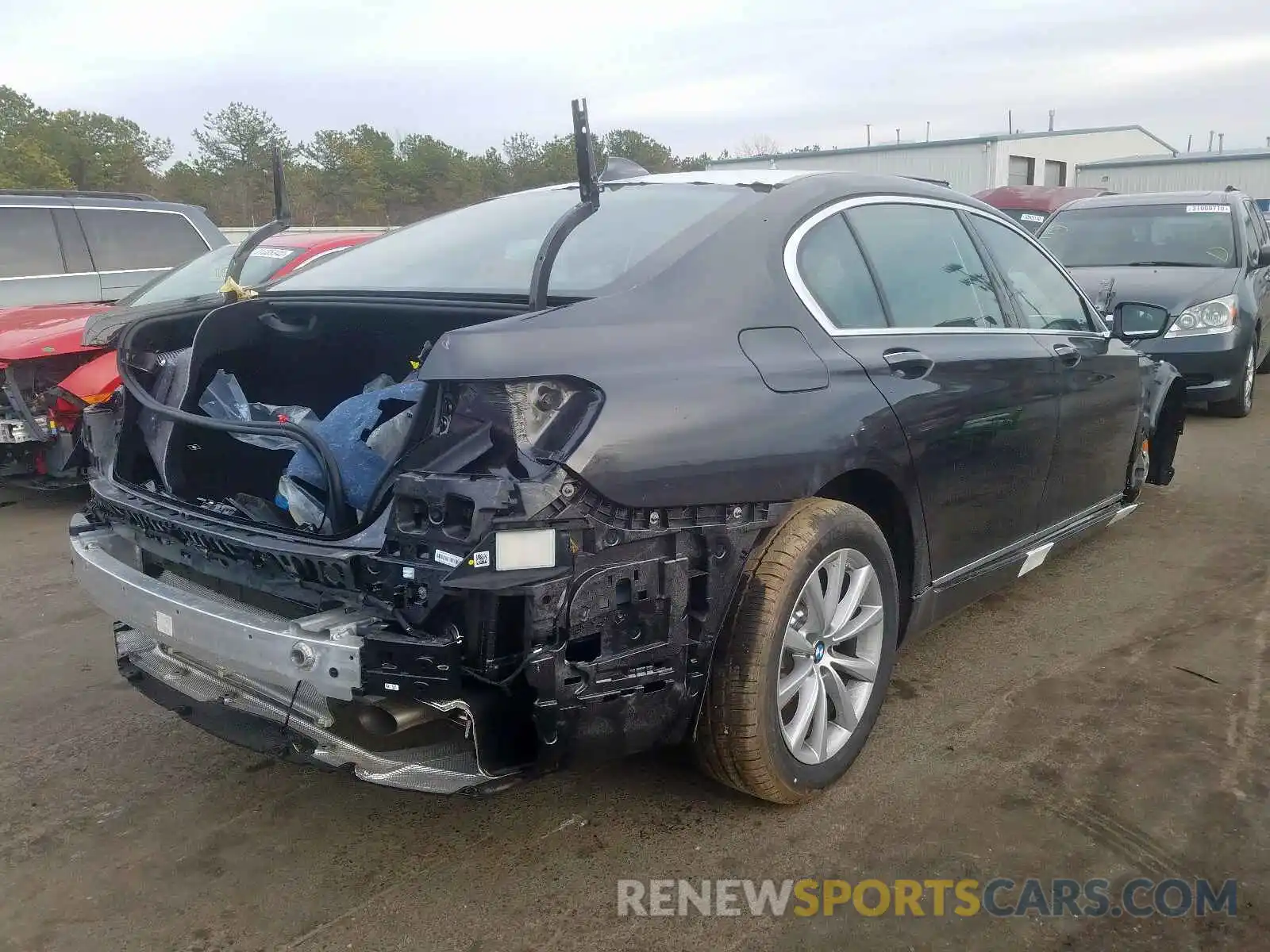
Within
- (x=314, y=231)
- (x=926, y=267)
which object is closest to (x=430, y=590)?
(x=926, y=267)

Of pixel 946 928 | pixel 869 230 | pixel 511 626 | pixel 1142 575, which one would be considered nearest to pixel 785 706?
pixel 946 928

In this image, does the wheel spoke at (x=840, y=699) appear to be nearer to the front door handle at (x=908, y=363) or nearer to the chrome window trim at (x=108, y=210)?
the front door handle at (x=908, y=363)

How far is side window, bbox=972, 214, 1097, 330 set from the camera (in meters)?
3.83

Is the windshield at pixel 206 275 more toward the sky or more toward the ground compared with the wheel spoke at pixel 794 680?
more toward the sky

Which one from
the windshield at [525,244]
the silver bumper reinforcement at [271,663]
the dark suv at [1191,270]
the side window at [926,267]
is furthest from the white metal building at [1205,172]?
the silver bumper reinforcement at [271,663]

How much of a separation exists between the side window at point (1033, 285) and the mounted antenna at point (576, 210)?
177 cm

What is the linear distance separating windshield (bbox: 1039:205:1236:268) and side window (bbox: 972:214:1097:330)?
4.90 m

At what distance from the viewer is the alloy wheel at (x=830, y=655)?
8.93ft

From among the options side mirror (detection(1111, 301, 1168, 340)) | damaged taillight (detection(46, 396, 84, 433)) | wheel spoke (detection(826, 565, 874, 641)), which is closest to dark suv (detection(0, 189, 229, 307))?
damaged taillight (detection(46, 396, 84, 433))

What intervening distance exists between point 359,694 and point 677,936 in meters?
0.89

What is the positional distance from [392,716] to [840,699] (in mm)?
1269

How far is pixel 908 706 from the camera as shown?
3.44m

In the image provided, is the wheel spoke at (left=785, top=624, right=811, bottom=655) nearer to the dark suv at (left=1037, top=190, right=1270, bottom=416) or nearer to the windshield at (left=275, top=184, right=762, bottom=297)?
the windshield at (left=275, top=184, right=762, bottom=297)

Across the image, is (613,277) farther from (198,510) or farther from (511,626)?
(198,510)
